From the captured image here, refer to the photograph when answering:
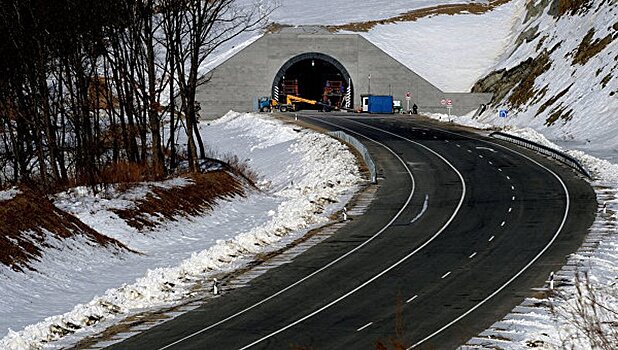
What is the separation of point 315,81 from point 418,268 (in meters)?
95.8

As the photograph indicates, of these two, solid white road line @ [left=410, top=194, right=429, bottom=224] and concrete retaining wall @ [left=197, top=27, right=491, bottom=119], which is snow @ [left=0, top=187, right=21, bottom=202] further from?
concrete retaining wall @ [left=197, top=27, right=491, bottom=119]

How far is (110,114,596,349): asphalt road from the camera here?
947 inches

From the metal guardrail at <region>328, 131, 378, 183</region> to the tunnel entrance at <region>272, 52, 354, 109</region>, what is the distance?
3248 centimetres

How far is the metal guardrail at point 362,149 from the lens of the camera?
2165 inches

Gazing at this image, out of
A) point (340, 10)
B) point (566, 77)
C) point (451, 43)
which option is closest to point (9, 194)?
point (566, 77)

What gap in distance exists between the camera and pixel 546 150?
63844 mm

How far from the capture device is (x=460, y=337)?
23.3 metres

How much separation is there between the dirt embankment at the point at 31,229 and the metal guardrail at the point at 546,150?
96.8 feet

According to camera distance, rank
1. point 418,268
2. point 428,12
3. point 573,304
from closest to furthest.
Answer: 1. point 573,304
2. point 418,268
3. point 428,12

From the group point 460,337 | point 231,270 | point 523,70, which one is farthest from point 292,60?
point 460,337

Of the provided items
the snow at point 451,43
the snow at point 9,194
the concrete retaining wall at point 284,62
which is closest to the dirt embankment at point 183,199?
the snow at point 9,194

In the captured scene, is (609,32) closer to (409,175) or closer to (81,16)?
(409,175)

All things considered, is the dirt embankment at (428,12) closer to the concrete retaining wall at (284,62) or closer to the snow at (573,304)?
the concrete retaining wall at (284,62)

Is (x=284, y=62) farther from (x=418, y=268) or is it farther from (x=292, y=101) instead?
(x=418, y=268)
